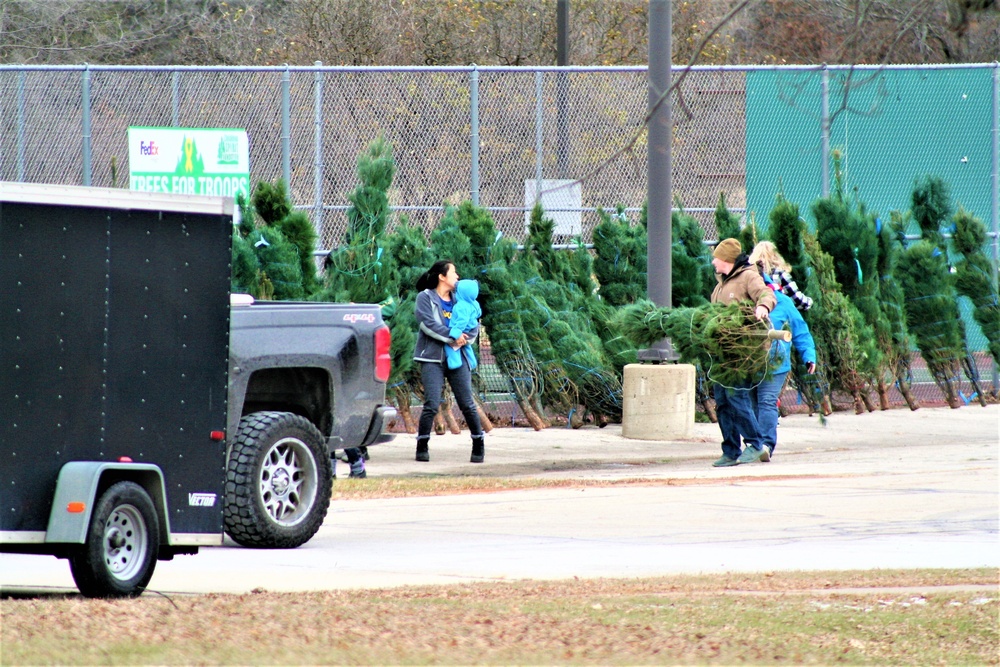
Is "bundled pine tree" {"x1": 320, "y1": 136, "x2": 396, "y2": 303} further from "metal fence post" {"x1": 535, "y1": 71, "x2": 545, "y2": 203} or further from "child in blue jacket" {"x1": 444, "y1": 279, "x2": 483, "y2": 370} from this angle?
"metal fence post" {"x1": 535, "y1": 71, "x2": 545, "y2": 203}

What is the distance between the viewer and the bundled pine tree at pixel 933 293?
16.7m

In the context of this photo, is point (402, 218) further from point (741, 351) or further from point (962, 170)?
point (962, 170)

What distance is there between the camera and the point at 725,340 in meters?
12.4

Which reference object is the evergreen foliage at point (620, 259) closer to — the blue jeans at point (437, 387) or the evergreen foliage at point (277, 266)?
the blue jeans at point (437, 387)

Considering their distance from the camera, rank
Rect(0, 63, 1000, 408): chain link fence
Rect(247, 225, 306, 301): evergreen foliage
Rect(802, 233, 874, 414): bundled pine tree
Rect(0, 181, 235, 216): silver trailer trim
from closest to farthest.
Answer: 1. Rect(0, 181, 235, 216): silver trailer trim
2. Rect(247, 225, 306, 301): evergreen foliage
3. Rect(802, 233, 874, 414): bundled pine tree
4. Rect(0, 63, 1000, 408): chain link fence

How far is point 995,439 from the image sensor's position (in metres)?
14.6

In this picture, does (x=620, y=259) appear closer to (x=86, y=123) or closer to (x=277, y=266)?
(x=277, y=266)

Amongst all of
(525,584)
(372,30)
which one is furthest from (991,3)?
(372,30)

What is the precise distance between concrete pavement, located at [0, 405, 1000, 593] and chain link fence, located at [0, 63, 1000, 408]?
3331 mm

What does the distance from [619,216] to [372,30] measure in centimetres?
1166

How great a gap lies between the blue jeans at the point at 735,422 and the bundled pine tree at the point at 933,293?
15.4 ft

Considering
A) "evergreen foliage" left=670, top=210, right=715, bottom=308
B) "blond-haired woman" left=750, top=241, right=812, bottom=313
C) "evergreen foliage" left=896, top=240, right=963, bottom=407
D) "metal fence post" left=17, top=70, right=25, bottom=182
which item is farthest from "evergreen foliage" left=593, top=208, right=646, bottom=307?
"metal fence post" left=17, top=70, right=25, bottom=182

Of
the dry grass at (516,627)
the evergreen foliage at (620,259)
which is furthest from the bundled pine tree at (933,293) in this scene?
the dry grass at (516,627)

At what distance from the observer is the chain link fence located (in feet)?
55.2
